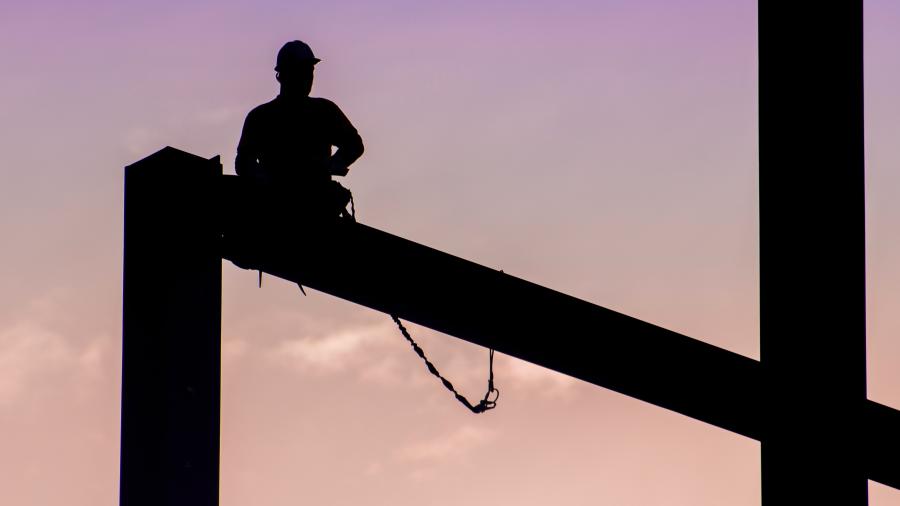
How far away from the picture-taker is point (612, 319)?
423cm

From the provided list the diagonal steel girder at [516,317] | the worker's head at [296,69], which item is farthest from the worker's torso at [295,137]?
the diagonal steel girder at [516,317]

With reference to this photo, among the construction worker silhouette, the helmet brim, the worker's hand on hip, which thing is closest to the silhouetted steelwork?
the construction worker silhouette

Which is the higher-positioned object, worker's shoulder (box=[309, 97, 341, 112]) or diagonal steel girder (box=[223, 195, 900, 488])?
worker's shoulder (box=[309, 97, 341, 112])

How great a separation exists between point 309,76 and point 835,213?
3759 mm

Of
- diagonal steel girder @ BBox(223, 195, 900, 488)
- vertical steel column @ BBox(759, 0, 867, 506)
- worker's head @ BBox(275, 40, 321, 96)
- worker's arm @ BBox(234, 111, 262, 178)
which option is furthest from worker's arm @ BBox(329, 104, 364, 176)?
vertical steel column @ BBox(759, 0, 867, 506)

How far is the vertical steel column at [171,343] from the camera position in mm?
3570

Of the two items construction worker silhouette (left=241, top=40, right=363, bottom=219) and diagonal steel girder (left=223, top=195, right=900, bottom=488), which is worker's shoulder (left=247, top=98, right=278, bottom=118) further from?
diagonal steel girder (left=223, top=195, right=900, bottom=488)

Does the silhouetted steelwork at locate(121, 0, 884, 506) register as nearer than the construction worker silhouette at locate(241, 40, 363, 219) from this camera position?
Yes

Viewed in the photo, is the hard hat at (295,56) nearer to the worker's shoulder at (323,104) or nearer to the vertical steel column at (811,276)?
the worker's shoulder at (323,104)

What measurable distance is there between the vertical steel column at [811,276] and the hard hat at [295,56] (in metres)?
3.50

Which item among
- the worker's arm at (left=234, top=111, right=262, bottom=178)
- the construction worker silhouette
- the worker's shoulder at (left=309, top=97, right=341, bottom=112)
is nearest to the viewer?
the construction worker silhouette

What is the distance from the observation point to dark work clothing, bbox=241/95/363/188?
5.66 metres

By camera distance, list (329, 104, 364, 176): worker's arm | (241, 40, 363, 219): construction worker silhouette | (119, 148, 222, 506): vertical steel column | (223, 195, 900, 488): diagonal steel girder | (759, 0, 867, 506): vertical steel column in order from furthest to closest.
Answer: (329, 104, 364, 176): worker's arm, (241, 40, 363, 219): construction worker silhouette, (223, 195, 900, 488): diagonal steel girder, (119, 148, 222, 506): vertical steel column, (759, 0, 867, 506): vertical steel column

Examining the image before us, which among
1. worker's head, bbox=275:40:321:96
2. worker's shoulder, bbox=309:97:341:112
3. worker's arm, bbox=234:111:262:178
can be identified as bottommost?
worker's arm, bbox=234:111:262:178
